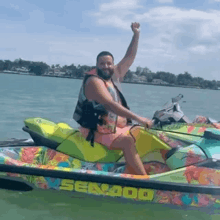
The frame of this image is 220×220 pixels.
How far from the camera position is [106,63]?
366 cm

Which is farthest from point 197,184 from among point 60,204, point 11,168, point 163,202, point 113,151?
point 11,168

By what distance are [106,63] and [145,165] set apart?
1.26 m

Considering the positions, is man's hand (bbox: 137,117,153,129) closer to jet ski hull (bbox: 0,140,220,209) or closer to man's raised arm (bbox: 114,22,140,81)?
jet ski hull (bbox: 0,140,220,209)

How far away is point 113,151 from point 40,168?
33.0 inches

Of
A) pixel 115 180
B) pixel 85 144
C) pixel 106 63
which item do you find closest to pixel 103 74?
pixel 106 63

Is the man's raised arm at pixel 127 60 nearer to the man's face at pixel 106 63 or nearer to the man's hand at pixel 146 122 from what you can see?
the man's face at pixel 106 63

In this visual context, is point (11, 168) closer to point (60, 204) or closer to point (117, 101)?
point (60, 204)

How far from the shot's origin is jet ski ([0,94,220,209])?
3.51 meters

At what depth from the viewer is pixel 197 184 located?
3480 mm

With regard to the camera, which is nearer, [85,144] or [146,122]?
[146,122]

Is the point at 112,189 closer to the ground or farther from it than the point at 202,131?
closer to the ground

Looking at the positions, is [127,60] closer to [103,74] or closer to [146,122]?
[103,74]

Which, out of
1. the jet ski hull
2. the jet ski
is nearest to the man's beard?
the jet ski

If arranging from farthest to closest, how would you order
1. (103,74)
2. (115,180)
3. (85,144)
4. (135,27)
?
(135,27), (85,144), (103,74), (115,180)
